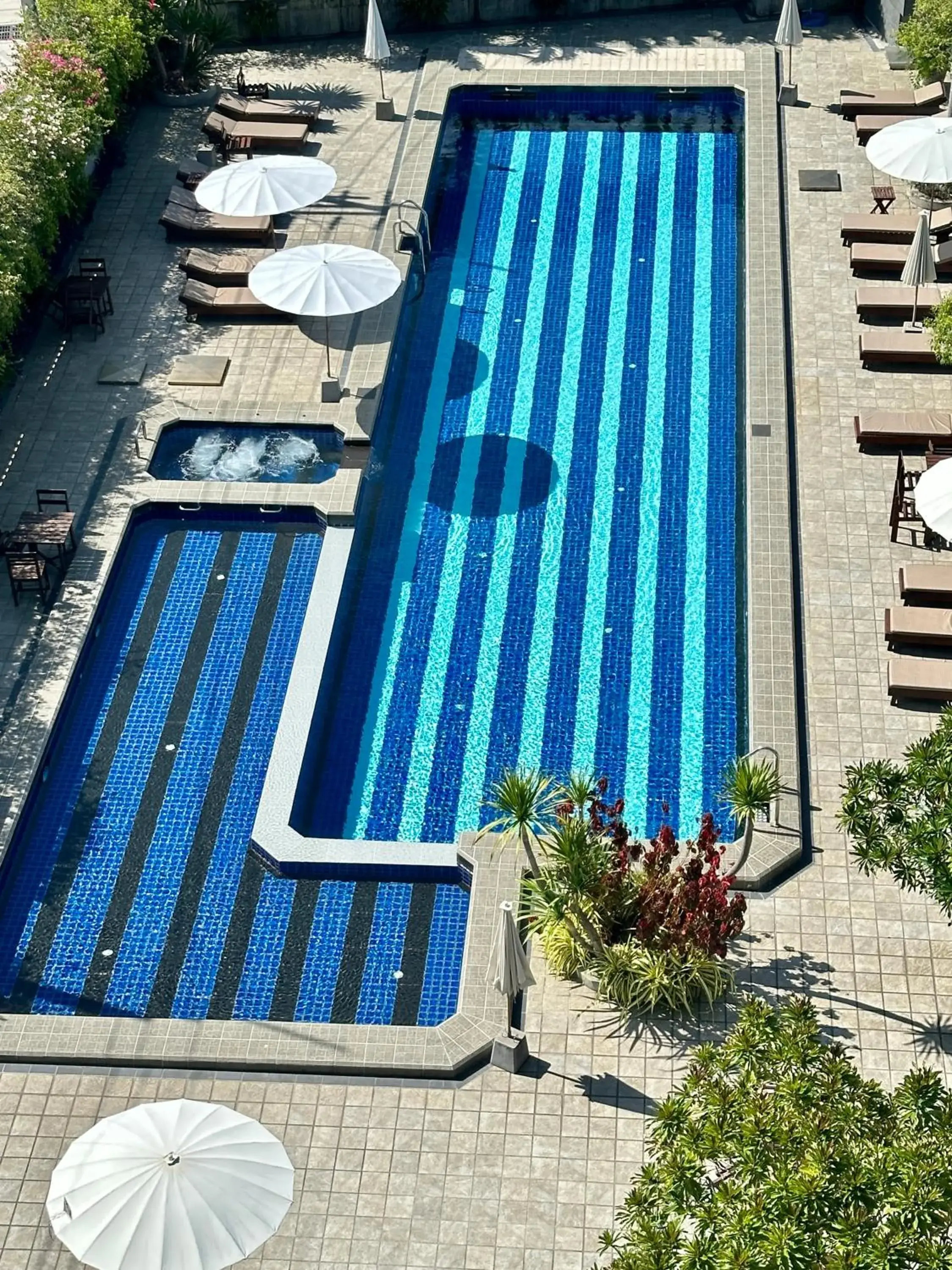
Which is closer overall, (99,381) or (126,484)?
(126,484)

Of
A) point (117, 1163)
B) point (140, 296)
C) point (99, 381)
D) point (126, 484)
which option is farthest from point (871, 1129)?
point (140, 296)

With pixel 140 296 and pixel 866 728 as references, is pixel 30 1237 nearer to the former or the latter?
pixel 866 728

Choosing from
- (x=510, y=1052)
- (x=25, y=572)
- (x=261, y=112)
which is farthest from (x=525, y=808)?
(x=261, y=112)

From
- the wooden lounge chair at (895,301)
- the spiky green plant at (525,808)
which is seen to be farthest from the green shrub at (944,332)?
the spiky green plant at (525,808)

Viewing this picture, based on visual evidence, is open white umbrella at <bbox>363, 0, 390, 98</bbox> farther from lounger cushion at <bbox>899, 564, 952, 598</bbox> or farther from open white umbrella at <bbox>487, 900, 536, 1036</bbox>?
open white umbrella at <bbox>487, 900, 536, 1036</bbox>

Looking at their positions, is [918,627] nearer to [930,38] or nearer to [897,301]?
[897,301]

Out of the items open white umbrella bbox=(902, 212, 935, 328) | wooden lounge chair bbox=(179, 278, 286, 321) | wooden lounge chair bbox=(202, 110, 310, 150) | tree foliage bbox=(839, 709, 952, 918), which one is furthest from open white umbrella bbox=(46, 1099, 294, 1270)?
wooden lounge chair bbox=(202, 110, 310, 150)
